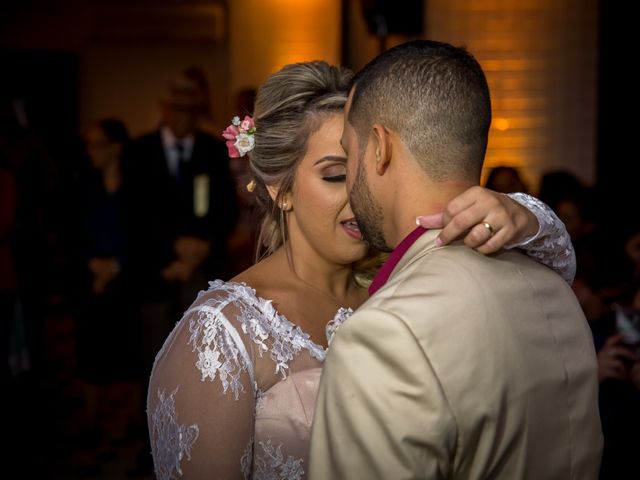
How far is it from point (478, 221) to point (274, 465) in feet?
3.03

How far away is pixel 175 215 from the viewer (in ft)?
16.8

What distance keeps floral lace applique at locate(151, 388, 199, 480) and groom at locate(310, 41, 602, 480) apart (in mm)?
656

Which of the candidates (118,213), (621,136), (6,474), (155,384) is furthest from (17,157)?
(155,384)

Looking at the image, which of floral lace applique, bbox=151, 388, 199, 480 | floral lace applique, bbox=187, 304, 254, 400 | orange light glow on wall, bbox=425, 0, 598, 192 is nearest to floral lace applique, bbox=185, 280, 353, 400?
floral lace applique, bbox=187, 304, 254, 400

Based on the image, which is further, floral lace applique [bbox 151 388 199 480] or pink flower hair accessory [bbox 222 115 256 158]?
pink flower hair accessory [bbox 222 115 256 158]

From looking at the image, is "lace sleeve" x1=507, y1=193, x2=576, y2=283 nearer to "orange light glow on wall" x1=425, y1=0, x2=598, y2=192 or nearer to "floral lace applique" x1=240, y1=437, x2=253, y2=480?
"floral lace applique" x1=240, y1=437, x2=253, y2=480

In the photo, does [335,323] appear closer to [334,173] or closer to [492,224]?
[334,173]

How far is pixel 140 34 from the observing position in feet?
38.2

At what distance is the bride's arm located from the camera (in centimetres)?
149

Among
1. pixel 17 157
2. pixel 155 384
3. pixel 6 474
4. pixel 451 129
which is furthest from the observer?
pixel 17 157

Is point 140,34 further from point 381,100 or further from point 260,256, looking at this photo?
point 381,100

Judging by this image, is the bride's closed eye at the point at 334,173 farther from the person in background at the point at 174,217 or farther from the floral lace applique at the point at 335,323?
the person in background at the point at 174,217

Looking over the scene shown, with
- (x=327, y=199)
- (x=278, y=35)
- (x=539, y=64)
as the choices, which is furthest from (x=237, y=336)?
(x=278, y=35)

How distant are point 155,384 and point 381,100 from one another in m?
0.94
